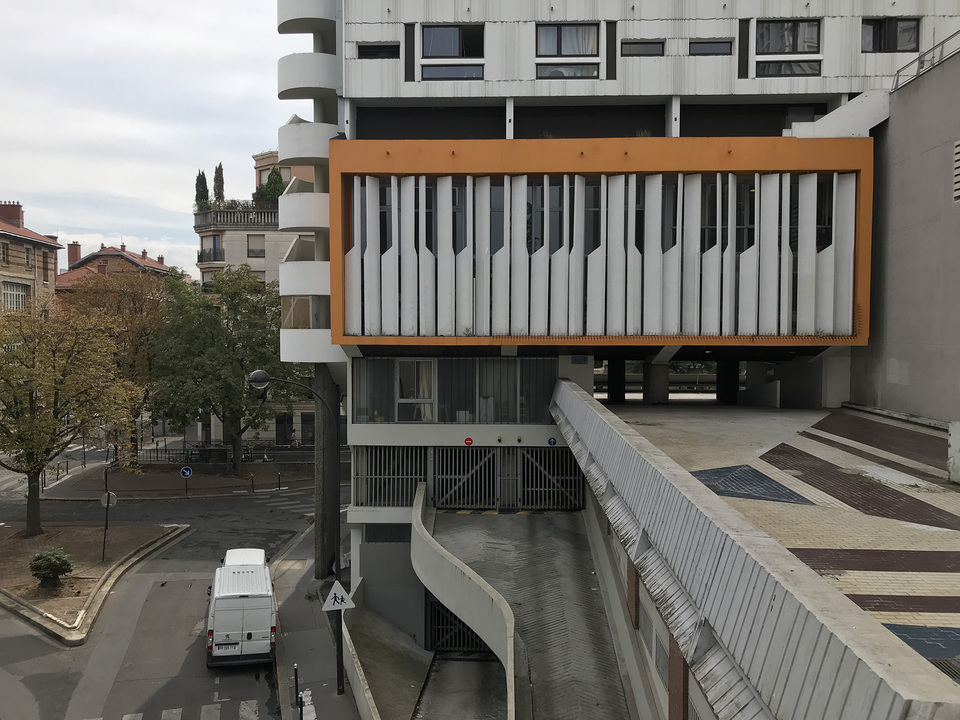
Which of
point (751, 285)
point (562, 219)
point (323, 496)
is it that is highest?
point (562, 219)

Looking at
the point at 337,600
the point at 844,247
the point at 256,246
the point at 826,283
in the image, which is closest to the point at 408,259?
the point at 337,600

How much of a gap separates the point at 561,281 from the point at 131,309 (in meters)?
31.3

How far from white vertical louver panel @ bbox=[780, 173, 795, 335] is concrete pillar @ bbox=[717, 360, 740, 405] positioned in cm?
632

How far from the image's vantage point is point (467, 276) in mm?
17844

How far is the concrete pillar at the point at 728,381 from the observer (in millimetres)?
23812

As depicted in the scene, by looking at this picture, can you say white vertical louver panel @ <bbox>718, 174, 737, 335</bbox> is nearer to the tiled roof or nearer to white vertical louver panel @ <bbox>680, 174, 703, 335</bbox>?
white vertical louver panel @ <bbox>680, 174, 703, 335</bbox>

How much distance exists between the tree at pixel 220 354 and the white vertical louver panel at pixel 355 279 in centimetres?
1866

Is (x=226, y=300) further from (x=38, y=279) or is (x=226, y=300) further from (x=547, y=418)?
(x=38, y=279)

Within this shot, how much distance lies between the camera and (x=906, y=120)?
1614 cm

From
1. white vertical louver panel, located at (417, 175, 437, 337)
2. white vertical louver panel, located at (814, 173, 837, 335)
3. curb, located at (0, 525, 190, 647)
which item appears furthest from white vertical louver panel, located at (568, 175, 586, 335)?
curb, located at (0, 525, 190, 647)

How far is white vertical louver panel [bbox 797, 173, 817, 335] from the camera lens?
17.1 meters

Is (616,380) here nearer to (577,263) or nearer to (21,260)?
(577,263)

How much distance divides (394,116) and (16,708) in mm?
15843

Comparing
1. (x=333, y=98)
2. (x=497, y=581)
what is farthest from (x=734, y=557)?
(x=333, y=98)
